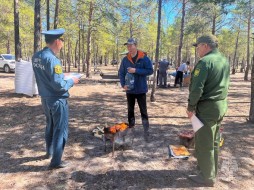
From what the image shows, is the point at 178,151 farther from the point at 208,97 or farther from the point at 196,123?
the point at 208,97

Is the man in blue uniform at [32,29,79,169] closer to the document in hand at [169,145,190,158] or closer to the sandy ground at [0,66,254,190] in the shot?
the sandy ground at [0,66,254,190]

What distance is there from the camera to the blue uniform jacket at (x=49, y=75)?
3494 millimetres

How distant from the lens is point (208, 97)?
3244mm

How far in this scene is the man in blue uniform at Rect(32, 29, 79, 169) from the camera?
3.51 meters

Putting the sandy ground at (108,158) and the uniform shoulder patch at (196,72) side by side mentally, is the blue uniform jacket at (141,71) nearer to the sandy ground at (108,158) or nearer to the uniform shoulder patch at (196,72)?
the sandy ground at (108,158)

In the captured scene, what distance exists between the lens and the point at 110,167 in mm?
3961

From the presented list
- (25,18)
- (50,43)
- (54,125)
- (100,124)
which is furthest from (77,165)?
(25,18)

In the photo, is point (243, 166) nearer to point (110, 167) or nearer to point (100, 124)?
point (110, 167)

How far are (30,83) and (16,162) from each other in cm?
588

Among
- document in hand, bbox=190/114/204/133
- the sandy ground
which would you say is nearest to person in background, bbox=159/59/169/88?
the sandy ground

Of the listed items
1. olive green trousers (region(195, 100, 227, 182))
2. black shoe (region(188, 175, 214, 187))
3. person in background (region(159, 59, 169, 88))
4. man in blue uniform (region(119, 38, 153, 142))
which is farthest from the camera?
person in background (region(159, 59, 169, 88))

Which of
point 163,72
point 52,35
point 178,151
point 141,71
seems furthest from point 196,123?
point 163,72

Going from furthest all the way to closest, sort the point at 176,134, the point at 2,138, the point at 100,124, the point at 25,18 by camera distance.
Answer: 1. the point at 25,18
2. the point at 100,124
3. the point at 176,134
4. the point at 2,138

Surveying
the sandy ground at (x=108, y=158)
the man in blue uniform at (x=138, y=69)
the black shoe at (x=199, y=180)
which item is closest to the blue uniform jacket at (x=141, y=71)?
the man in blue uniform at (x=138, y=69)
